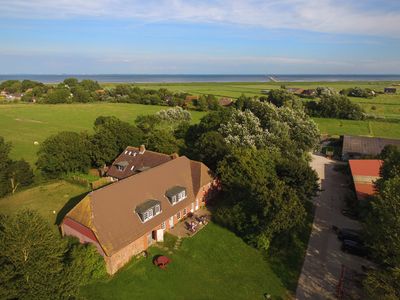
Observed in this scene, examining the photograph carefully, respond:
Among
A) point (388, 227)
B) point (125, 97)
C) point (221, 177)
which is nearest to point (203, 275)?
point (221, 177)

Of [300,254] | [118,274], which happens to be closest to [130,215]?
[118,274]

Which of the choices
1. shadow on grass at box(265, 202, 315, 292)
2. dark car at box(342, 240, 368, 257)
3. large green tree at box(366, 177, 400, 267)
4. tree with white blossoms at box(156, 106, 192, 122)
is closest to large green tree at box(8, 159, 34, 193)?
shadow on grass at box(265, 202, 315, 292)

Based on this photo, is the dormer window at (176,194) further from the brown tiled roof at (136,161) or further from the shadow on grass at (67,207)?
the shadow on grass at (67,207)

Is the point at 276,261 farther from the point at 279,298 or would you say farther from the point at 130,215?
the point at 130,215

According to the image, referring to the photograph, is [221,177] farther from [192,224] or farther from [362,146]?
[362,146]

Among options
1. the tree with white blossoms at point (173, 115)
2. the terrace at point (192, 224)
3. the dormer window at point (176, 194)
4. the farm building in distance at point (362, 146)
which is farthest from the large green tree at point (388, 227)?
the tree with white blossoms at point (173, 115)

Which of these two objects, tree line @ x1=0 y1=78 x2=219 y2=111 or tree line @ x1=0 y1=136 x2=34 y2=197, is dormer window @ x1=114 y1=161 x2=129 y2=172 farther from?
tree line @ x1=0 y1=78 x2=219 y2=111

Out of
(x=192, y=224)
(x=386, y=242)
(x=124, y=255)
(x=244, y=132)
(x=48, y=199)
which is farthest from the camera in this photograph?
(x=244, y=132)
